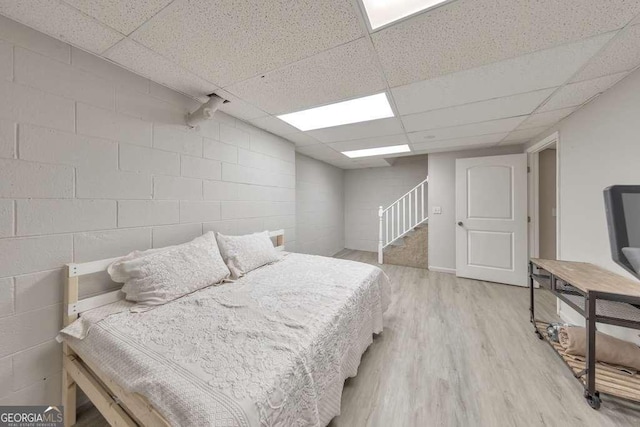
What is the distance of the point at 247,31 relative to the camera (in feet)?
4.02

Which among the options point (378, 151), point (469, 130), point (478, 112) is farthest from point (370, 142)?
point (478, 112)

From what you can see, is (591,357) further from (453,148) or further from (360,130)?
(453,148)

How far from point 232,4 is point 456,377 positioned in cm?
264

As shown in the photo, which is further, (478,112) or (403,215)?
(403,215)

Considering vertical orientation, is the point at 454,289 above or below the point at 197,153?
below

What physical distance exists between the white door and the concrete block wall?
394cm

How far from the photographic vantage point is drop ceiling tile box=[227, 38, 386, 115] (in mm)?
1438

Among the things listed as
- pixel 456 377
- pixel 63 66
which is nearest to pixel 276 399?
pixel 456 377

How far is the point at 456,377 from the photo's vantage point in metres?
1.61

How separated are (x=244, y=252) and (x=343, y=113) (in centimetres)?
173

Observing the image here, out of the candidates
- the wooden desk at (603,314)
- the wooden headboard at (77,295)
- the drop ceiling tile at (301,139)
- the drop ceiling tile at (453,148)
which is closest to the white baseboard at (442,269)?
the drop ceiling tile at (453,148)

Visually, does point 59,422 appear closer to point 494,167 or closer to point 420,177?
point 494,167

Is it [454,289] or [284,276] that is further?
[454,289]

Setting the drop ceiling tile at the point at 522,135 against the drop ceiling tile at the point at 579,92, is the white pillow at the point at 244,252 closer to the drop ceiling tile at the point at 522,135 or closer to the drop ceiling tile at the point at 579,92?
the drop ceiling tile at the point at 579,92
